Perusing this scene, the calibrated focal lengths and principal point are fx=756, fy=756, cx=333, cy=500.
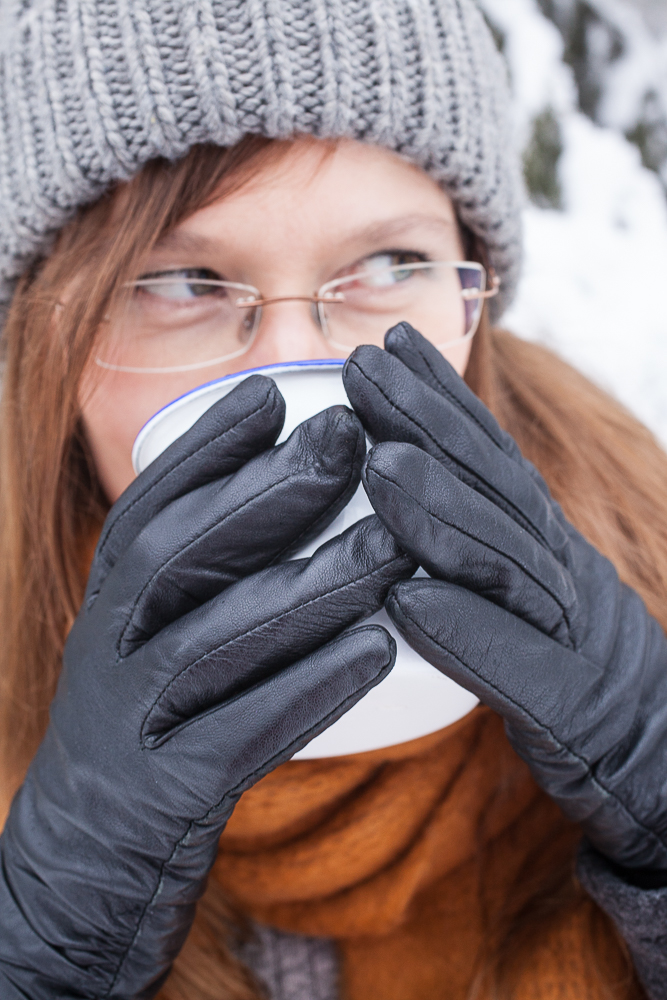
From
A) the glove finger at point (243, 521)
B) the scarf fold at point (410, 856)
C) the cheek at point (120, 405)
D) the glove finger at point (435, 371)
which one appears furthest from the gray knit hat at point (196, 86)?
the scarf fold at point (410, 856)

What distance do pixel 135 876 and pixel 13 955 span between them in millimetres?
200

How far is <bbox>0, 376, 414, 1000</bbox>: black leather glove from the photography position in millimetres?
689

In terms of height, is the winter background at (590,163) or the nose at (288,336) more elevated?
the winter background at (590,163)

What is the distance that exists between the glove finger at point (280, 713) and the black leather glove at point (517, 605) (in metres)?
0.05

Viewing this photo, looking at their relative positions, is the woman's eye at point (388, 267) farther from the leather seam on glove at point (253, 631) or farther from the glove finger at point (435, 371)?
the leather seam on glove at point (253, 631)

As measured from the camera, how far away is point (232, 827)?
4.05 feet

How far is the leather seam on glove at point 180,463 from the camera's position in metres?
0.73

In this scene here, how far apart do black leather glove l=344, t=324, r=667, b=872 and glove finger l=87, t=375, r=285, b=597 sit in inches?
3.6

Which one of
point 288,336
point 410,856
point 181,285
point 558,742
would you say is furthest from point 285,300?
point 410,856

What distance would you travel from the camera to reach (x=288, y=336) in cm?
100

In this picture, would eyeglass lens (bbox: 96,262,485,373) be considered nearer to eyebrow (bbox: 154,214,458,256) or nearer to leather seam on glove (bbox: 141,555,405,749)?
eyebrow (bbox: 154,214,458,256)

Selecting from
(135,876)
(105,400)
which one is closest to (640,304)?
(105,400)

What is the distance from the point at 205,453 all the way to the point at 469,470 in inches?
10.4

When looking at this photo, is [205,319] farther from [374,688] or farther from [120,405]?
[374,688]
